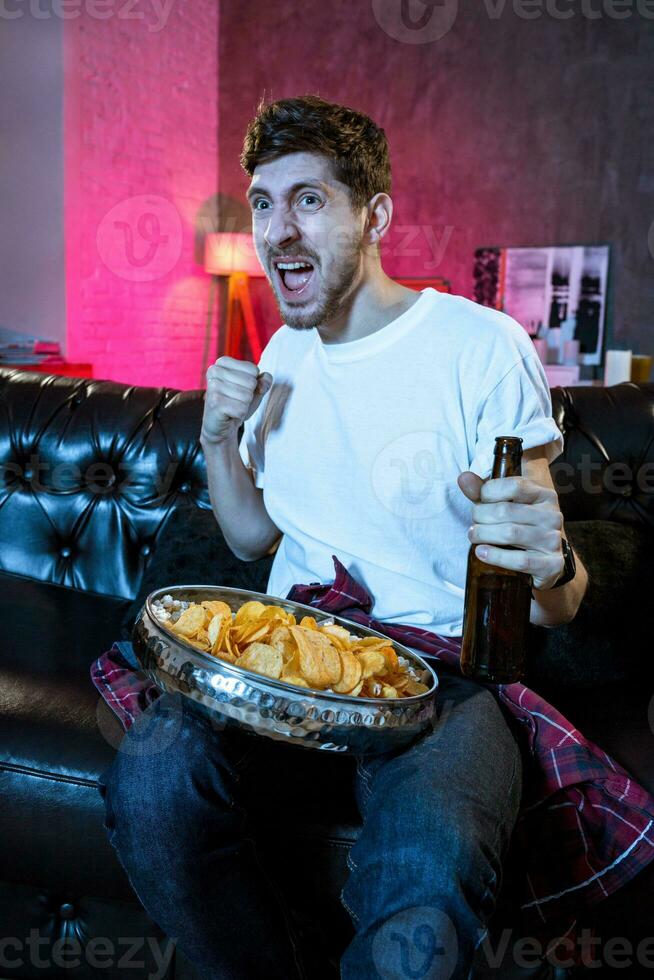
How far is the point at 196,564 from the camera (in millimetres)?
1668

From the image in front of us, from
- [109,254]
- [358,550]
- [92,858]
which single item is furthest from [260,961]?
[109,254]

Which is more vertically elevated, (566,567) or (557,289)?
(557,289)

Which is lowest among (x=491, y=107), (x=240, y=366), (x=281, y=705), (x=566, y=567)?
(x=281, y=705)

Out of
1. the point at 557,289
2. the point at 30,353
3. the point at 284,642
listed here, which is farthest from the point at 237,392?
the point at 557,289

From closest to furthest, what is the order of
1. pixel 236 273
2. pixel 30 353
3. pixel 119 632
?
1. pixel 119 632
2. pixel 30 353
3. pixel 236 273

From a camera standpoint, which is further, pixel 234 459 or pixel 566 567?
pixel 234 459

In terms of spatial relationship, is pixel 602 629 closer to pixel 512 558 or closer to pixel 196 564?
pixel 512 558

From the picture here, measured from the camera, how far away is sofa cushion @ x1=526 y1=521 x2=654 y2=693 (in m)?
1.43

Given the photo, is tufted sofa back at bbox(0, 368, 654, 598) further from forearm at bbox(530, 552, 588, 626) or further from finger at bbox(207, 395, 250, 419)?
forearm at bbox(530, 552, 588, 626)

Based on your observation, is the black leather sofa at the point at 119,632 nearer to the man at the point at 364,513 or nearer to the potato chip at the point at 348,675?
the man at the point at 364,513

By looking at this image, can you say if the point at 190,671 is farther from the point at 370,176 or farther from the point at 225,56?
the point at 225,56

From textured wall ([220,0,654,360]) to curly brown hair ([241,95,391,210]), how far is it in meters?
3.27

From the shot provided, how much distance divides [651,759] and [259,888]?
59cm

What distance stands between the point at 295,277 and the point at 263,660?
2.27 ft
